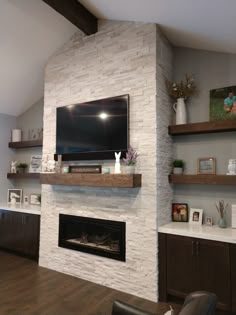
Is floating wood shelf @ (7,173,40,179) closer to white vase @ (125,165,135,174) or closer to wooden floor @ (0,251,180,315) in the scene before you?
wooden floor @ (0,251,180,315)

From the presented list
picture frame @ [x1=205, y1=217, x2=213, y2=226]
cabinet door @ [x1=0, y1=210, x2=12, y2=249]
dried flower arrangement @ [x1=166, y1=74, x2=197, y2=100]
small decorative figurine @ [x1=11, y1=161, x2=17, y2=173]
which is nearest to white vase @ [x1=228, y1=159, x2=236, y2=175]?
picture frame @ [x1=205, y1=217, x2=213, y2=226]

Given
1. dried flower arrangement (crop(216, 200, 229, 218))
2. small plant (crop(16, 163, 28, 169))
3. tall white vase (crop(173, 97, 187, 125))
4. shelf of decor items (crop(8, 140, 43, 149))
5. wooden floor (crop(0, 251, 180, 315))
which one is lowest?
wooden floor (crop(0, 251, 180, 315))

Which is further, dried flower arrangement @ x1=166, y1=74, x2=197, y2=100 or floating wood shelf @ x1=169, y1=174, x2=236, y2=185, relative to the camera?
dried flower arrangement @ x1=166, y1=74, x2=197, y2=100

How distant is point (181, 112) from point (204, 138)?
45 centimetres

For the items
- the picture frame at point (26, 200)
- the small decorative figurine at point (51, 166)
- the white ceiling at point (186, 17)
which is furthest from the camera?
the picture frame at point (26, 200)

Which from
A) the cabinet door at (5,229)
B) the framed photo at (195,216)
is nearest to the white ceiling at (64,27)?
the framed photo at (195,216)

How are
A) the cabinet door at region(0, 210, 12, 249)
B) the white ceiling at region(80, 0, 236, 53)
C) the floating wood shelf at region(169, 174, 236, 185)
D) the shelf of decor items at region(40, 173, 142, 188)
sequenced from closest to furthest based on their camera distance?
the white ceiling at region(80, 0, 236, 53), the floating wood shelf at region(169, 174, 236, 185), the shelf of decor items at region(40, 173, 142, 188), the cabinet door at region(0, 210, 12, 249)

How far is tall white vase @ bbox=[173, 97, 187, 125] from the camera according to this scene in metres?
3.16

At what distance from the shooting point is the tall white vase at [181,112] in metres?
3.16

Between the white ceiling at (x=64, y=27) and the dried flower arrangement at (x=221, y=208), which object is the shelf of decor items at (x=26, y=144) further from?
the dried flower arrangement at (x=221, y=208)

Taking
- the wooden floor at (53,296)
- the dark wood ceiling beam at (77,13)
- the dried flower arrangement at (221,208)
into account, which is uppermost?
the dark wood ceiling beam at (77,13)

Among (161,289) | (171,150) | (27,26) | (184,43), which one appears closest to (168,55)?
(184,43)

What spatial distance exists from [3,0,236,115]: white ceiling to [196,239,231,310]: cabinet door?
2.27 m

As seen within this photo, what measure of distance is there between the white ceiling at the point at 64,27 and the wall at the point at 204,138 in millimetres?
147
